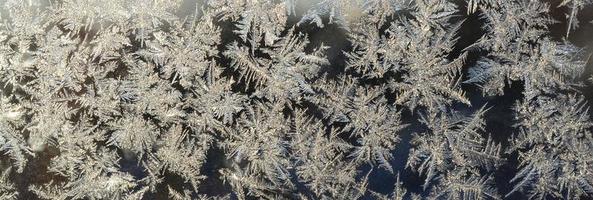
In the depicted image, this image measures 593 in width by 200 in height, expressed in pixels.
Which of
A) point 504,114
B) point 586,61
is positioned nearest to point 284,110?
point 504,114

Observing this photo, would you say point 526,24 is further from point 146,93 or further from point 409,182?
point 146,93

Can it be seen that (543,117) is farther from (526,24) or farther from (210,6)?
(210,6)

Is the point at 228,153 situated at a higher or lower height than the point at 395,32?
lower

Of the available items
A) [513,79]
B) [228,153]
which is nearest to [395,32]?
[513,79]

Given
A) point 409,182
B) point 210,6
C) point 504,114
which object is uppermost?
point 210,6

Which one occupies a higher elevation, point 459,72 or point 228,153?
point 459,72

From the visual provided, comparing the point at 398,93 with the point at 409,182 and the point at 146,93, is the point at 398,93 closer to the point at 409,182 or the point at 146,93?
the point at 409,182
